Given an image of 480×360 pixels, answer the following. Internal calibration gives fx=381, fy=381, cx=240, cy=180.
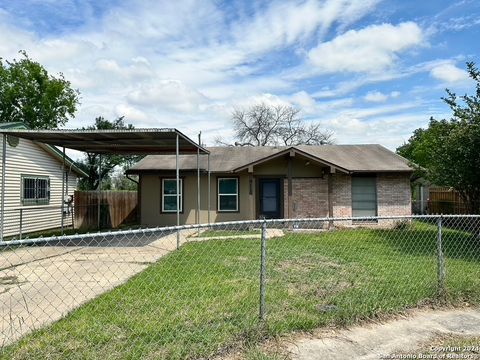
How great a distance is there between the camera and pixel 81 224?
55.6 feet

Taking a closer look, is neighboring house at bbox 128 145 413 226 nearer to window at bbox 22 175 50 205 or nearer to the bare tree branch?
window at bbox 22 175 50 205

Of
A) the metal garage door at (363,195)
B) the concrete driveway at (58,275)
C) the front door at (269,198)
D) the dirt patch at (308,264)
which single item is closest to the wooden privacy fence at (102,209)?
the concrete driveway at (58,275)

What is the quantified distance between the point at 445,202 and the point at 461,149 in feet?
27.3

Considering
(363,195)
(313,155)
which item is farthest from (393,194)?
(313,155)

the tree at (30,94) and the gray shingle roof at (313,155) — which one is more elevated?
the tree at (30,94)

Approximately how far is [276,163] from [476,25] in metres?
8.68

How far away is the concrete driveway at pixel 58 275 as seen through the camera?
4742 mm

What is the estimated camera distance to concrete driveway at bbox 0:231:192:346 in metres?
4.74

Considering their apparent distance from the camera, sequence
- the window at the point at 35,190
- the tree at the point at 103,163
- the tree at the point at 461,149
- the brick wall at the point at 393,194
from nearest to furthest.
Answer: the tree at the point at 461,149 < the window at the point at 35,190 < the brick wall at the point at 393,194 < the tree at the point at 103,163

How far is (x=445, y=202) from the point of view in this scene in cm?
1738

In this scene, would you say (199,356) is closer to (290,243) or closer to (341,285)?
(341,285)

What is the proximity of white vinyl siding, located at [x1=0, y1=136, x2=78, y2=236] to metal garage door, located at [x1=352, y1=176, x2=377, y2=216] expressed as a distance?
1188cm

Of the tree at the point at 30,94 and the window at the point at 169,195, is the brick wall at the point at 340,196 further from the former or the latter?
the tree at the point at 30,94

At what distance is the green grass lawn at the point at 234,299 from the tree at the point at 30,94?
28.9 meters
